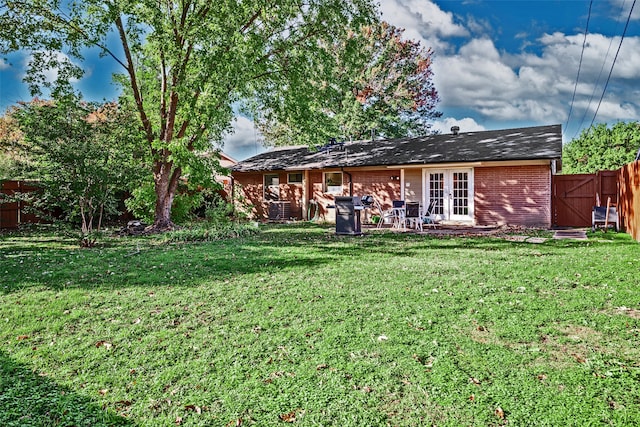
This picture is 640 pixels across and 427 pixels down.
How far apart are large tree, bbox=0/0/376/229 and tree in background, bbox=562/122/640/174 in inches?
675

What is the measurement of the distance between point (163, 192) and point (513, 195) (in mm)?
12185

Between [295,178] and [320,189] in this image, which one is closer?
[320,189]

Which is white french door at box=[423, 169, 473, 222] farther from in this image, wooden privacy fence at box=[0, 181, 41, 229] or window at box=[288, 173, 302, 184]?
wooden privacy fence at box=[0, 181, 41, 229]

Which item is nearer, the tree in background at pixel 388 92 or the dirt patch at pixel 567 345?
the dirt patch at pixel 567 345

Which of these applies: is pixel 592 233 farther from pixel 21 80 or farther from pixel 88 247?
pixel 21 80

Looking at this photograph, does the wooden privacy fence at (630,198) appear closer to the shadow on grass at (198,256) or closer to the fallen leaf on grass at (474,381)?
the shadow on grass at (198,256)

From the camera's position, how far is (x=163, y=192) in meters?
13.7

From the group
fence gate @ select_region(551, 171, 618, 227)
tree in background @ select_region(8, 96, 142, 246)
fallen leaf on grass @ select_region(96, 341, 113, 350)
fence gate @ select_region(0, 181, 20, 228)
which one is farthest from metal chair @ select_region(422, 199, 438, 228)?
fence gate @ select_region(0, 181, 20, 228)

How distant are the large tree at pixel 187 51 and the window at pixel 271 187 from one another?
15.0 ft

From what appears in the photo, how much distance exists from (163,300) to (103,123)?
26.8ft

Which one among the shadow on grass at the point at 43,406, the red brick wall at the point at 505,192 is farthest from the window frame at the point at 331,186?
the shadow on grass at the point at 43,406

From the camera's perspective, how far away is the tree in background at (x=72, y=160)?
9.40 m

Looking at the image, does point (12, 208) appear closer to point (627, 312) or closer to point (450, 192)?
point (450, 192)

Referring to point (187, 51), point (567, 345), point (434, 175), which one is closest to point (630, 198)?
point (434, 175)
